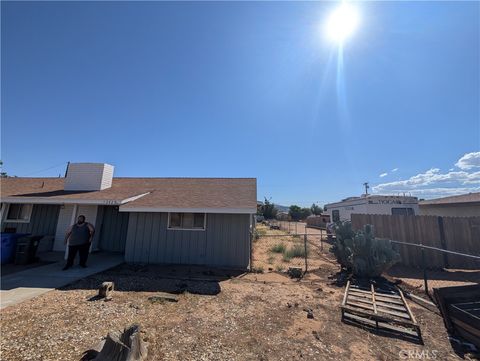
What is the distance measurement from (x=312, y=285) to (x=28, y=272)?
30.8ft

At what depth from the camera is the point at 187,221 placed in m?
9.91

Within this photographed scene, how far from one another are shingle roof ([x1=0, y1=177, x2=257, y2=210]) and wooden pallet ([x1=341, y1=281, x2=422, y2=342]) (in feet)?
14.7

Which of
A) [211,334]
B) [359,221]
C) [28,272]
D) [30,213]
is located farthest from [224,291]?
[30,213]

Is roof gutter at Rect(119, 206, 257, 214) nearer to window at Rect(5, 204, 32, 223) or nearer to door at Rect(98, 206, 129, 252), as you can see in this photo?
door at Rect(98, 206, 129, 252)

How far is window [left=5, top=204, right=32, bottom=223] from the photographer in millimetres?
12203

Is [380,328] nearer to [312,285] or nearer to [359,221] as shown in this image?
[312,285]

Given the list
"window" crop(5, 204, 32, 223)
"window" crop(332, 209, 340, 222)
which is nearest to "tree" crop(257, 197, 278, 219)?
"window" crop(332, 209, 340, 222)

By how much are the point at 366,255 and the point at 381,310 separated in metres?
2.88

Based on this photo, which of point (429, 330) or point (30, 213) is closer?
point (429, 330)

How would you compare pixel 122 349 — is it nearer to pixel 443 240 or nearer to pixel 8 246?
pixel 8 246

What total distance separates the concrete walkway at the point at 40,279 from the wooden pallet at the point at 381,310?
7.62 meters

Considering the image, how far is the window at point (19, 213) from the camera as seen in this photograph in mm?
12203

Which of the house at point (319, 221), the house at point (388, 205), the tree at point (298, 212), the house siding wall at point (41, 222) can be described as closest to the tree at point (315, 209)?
the tree at point (298, 212)

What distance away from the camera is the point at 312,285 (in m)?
7.40
